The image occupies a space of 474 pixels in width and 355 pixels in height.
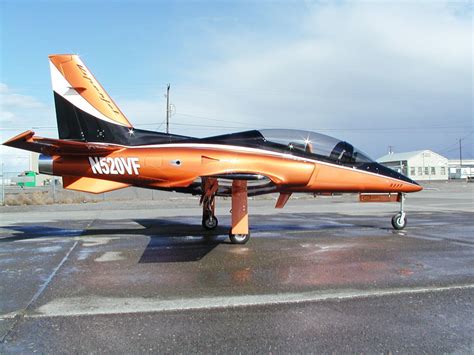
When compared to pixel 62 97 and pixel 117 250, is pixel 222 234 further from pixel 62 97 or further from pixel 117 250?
pixel 62 97

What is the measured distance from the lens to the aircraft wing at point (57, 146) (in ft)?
28.2

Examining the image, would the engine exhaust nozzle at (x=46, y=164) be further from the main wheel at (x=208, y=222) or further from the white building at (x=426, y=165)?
the white building at (x=426, y=165)

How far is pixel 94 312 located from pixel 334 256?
15.9 feet

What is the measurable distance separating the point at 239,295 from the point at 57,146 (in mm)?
6133

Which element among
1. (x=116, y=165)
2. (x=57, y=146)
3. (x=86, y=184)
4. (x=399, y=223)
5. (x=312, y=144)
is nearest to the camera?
(x=57, y=146)

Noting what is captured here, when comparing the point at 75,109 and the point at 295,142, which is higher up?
the point at 75,109

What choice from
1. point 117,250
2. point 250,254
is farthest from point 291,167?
point 117,250

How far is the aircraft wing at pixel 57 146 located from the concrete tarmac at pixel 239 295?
7.32ft

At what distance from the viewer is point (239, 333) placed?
409 centimetres

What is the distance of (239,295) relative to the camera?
17.6ft

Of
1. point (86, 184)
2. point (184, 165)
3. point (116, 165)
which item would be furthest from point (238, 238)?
point (86, 184)

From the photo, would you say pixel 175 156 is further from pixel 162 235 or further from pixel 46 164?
pixel 46 164

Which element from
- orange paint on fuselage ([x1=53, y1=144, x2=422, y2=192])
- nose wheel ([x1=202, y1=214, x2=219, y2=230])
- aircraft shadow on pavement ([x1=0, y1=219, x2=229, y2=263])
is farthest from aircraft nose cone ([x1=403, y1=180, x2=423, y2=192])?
nose wheel ([x1=202, y1=214, x2=219, y2=230])

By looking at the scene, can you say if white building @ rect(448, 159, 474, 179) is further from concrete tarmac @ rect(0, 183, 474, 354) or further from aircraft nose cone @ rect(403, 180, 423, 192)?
concrete tarmac @ rect(0, 183, 474, 354)
